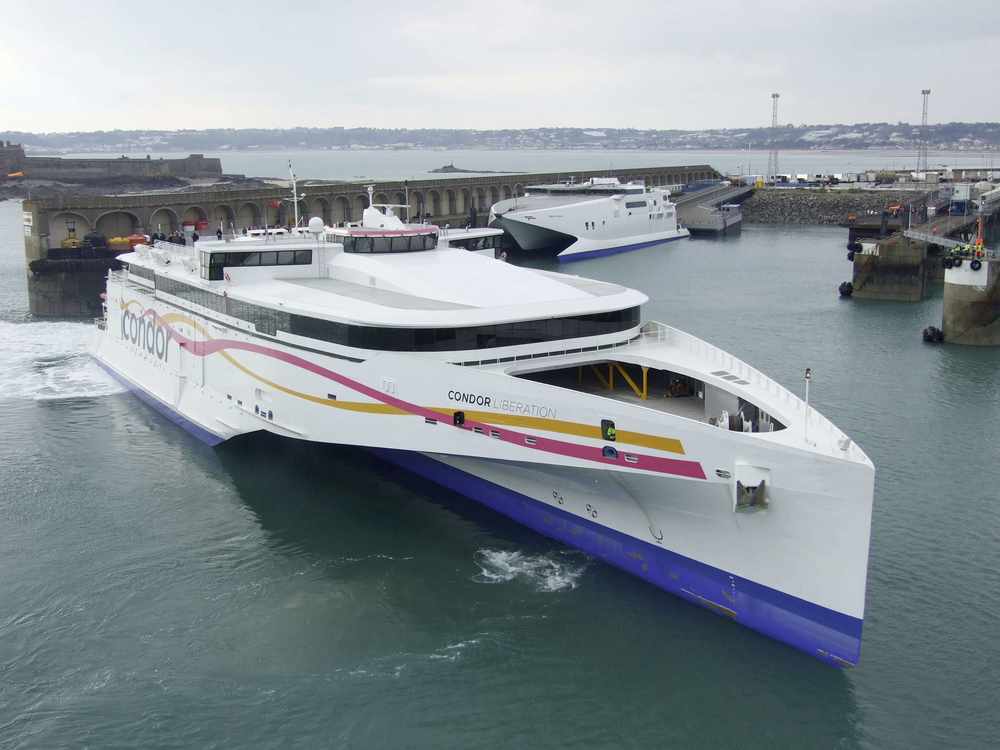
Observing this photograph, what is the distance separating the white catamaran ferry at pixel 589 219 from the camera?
71.2m

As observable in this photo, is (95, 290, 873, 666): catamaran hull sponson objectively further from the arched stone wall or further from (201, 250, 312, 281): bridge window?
the arched stone wall

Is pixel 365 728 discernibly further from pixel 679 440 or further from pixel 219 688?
pixel 679 440

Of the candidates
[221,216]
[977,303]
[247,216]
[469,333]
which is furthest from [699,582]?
[247,216]

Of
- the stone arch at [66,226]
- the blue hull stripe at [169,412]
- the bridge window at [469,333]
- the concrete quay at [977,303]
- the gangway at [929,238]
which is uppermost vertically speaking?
the stone arch at [66,226]

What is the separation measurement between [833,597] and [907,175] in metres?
108

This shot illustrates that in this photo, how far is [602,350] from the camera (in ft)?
65.6

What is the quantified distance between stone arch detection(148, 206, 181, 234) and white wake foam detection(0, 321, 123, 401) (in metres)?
14.3

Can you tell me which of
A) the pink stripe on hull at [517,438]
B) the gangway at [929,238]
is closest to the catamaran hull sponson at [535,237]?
the gangway at [929,238]

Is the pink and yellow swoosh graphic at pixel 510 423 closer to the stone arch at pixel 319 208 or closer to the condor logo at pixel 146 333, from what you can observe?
the condor logo at pixel 146 333

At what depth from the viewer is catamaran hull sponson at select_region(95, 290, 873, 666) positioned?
1510cm

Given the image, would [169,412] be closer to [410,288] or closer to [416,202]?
[410,288]

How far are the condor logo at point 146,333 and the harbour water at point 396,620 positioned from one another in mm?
2974

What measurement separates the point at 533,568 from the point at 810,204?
89658 millimetres

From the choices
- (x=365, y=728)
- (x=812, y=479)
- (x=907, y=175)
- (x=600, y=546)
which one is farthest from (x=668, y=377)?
(x=907, y=175)
